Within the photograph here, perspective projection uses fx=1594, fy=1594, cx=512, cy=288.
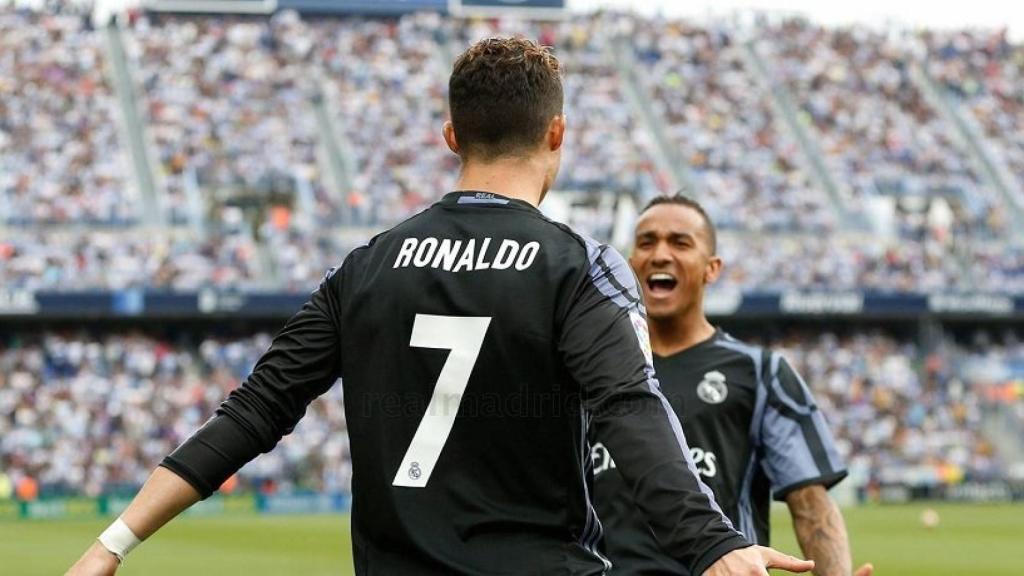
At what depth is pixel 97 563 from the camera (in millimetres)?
3576

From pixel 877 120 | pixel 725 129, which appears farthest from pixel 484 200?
pixel 877 120

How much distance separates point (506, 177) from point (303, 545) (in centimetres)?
2011

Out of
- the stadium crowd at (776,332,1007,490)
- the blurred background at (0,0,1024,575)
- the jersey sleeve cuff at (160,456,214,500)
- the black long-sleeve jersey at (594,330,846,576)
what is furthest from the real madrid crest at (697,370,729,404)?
the stadium crowd at (776,332,1007,490)

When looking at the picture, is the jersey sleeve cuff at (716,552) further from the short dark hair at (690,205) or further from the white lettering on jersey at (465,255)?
the short dark hair at (690,205)

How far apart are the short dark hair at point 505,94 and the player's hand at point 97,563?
1244 mm

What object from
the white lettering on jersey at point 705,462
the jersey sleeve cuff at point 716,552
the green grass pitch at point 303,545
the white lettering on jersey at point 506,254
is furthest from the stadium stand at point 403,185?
the jersey sleeve cuff at point 716,552

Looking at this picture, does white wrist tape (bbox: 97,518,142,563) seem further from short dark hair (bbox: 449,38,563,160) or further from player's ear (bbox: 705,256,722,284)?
player's ear (bbox: 705,256,722,284)

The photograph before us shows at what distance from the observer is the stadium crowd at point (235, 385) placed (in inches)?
1217

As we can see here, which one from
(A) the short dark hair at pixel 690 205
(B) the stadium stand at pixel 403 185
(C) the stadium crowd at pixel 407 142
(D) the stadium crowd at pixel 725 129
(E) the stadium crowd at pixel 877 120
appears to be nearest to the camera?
(A) the short dark hair at pixel 690 205

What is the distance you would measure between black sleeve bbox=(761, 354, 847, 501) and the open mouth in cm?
59

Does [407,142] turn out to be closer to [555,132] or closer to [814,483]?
[814,483]

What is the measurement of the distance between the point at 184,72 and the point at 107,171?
4.94 meters

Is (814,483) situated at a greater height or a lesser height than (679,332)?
lesser

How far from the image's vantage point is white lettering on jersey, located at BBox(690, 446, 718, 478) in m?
5.96
